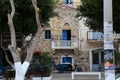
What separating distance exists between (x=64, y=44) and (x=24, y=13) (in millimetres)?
24023

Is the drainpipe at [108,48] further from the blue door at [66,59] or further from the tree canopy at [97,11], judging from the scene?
the blue door at [66,59]

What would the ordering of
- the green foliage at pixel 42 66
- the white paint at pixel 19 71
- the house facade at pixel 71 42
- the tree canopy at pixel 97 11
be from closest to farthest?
the white paint at pixel 19 71, the tree canopy at pixel 97 11, the green foliage at pixel 42 66, the house facade at pixel 71 42

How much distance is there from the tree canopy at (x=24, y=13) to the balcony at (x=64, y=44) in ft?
75.6

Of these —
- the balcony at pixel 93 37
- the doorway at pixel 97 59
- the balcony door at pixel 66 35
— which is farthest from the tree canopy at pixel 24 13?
the doorway at pixel 97 59

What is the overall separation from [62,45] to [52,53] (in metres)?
1.62

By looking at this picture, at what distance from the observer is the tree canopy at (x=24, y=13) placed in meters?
28.5

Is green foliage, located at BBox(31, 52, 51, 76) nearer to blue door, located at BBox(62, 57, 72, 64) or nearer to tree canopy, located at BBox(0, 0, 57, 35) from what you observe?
tree canopy, located at BBox(0, 0, 57, 35)

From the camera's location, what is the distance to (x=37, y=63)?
33.4 m

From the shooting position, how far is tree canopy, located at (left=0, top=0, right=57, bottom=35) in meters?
28.5

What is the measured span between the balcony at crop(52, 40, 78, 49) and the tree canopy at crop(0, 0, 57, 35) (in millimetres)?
23052

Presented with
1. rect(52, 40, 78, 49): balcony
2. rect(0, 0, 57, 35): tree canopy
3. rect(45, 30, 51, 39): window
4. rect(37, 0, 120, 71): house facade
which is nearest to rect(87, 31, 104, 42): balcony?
rect(37, 0, 120, 71): house facade

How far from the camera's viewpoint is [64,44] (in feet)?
174

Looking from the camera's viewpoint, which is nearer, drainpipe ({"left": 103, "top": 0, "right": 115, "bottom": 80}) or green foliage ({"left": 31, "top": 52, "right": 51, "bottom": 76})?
drainpipe ({"left": 103, "top": 0, "right": 115, "bottom": 80})

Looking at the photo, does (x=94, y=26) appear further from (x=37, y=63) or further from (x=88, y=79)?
(x=37, y=63)
